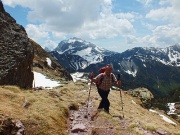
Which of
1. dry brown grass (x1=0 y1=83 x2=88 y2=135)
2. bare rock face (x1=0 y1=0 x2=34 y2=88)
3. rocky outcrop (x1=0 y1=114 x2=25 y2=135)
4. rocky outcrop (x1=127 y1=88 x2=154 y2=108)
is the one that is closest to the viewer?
rocky outcrop (x1=0 y1=114 x2=25 y2=135)

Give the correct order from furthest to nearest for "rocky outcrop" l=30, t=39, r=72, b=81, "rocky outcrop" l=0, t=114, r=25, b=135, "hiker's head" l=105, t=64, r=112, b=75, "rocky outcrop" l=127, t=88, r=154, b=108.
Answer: "rocky outcrop" l=30, t=39, r=72, b=81 < "rocky outcrop" l=127, t=88, r=154, b=108 < "hiker's head" l=105, t=64, r=112, b=75 < "rocky outcrop" l=0, t=114, r=25, b=135

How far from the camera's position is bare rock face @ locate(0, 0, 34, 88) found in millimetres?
20812

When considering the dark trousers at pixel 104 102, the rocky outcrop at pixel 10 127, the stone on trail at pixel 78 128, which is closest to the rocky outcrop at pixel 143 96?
the dark trousers at pixel 104 102

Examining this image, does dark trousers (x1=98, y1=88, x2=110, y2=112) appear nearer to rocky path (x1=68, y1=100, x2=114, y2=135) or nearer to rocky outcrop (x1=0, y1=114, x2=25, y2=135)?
rocky path (x1=68, y1=100, x2=114, y2=135)

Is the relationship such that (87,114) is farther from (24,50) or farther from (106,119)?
(24,50)

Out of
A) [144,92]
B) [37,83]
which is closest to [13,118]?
[37,83]

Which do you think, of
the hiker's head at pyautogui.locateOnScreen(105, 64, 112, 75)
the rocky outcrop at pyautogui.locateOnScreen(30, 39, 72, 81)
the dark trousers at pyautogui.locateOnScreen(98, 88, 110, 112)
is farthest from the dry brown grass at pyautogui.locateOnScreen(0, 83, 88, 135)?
the rocky outcrop at pyautogui.locateOnScreen(30, 39, 72, 81)

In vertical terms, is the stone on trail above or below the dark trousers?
below

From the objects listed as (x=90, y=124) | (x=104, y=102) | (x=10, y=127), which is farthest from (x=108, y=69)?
(x=10, y=127)

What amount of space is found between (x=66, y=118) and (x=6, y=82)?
22.2 ft

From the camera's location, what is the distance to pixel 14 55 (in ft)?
71.8

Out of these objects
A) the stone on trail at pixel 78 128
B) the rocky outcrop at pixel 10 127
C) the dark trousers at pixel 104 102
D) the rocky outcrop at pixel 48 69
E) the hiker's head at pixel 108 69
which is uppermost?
the rocky outcrop at pixel 48 69

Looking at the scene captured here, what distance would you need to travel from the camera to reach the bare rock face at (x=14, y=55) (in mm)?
20812

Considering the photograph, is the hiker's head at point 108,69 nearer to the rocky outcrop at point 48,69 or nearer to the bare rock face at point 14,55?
the bare rock face at point 14,55
